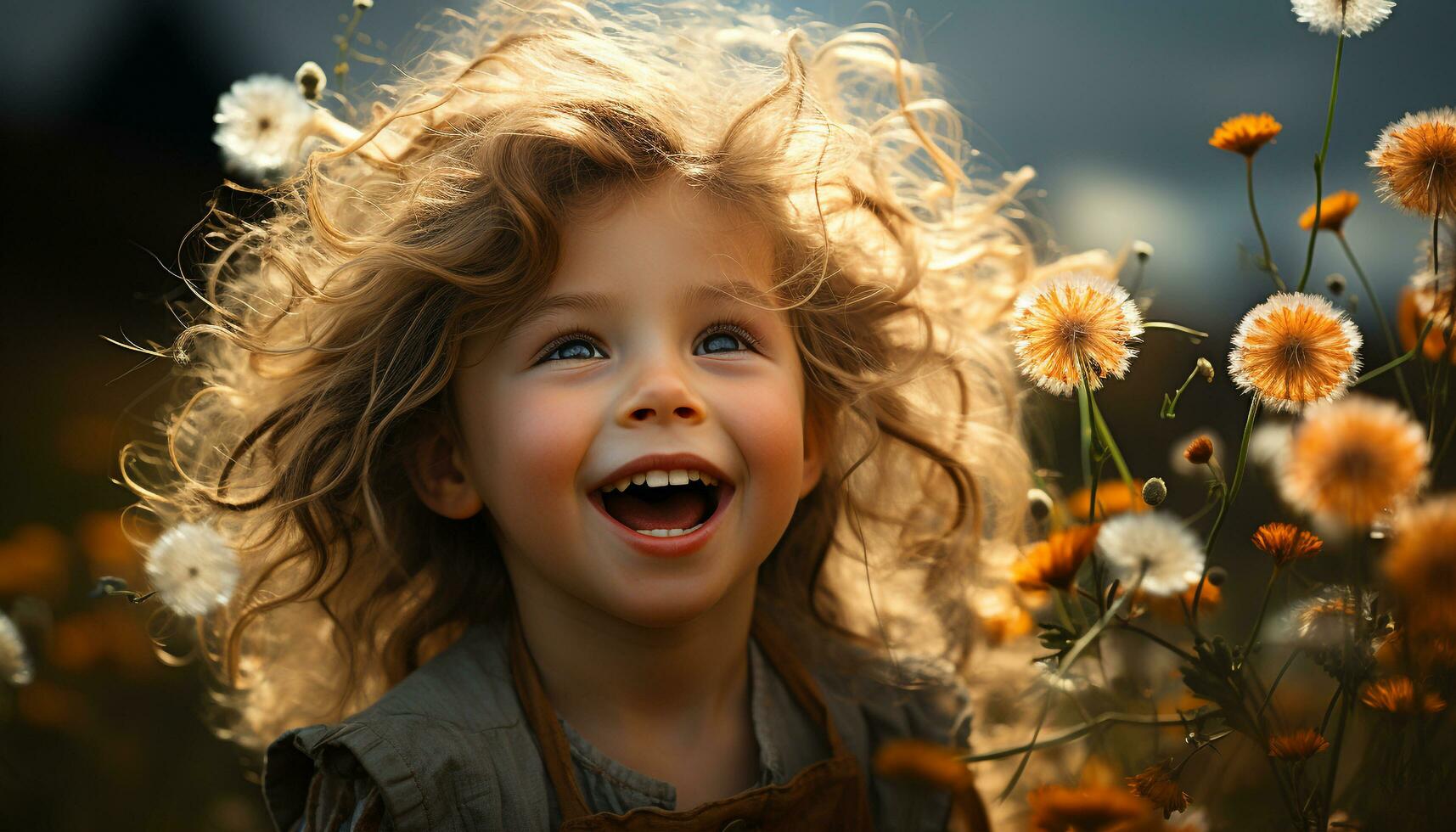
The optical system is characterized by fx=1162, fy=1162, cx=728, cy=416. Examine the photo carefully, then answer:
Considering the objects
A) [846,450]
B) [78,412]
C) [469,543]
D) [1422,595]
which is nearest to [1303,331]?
[1422,595]

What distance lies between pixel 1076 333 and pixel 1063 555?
20cm

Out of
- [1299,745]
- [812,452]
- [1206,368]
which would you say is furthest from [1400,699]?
[812,452]

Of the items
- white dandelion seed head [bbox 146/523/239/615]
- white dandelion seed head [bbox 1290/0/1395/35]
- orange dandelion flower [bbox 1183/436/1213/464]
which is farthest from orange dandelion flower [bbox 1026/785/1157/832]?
white dandelion seed head [bbox 146/523/239/615]

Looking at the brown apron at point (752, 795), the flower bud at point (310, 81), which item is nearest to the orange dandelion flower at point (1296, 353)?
the brown apron at point (752, 795)

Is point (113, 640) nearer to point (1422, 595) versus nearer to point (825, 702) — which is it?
point (825, 702)

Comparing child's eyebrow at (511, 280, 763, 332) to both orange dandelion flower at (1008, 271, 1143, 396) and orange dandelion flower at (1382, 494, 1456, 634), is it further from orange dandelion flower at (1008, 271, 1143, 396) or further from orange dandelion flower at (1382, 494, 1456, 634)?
orange dandelion flower at (1382, 494, 1456, 634)

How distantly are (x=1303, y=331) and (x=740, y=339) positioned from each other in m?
0.53

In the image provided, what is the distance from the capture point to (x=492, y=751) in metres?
1.18

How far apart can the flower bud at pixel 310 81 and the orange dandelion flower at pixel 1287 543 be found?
1.16 metres

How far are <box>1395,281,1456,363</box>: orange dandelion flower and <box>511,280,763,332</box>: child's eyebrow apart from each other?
609 mm

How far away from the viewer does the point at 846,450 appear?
4.87 feet

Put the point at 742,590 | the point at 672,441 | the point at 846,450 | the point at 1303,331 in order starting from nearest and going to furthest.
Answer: the point at 1303,331, the point at 672,441, the point at 742,590, the point at 846,450

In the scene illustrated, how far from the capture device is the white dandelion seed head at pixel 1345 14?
97 centimetres

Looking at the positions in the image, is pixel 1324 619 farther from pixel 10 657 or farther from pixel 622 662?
pixel 10 657
